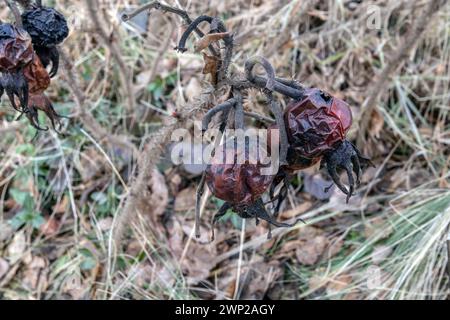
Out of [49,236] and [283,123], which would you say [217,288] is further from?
[283,123]

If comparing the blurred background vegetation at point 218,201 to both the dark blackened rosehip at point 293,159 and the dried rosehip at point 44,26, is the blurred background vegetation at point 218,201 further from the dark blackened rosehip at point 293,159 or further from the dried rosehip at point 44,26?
the dark blackened rosehip at point 293,159

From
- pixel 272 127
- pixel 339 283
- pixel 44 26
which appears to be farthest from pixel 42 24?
pixel 339 283

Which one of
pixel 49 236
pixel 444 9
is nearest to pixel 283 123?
pixel 49 236

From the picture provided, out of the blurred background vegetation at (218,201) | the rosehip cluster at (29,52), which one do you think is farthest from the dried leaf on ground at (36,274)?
the rosehip cluster at (29,52)

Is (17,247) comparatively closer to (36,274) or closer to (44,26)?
(36,274)

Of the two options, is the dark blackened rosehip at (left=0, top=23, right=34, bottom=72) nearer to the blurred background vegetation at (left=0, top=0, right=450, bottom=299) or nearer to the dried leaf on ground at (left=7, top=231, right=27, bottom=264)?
the blurred background vegetation at (left=0, top=0, right=450, bottom=299)

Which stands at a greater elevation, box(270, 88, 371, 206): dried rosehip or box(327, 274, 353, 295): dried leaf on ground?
box(270, 88, 371, 206): dried rosehip

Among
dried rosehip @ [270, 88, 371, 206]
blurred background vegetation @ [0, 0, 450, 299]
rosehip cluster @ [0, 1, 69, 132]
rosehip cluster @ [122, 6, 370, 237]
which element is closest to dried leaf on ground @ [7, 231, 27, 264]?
blurred background vegetation @ [0, 0, 450, 299]
